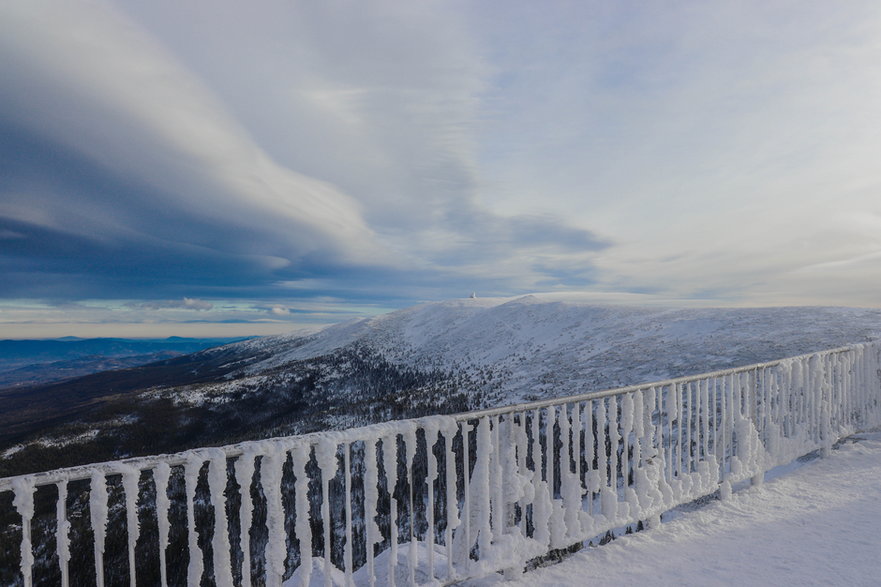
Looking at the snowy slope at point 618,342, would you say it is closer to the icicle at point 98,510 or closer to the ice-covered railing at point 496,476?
the ice-covered railing at point 496,476

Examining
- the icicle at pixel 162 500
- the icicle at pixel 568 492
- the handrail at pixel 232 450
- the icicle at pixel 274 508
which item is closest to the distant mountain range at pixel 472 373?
the icicle at pixel 568 492

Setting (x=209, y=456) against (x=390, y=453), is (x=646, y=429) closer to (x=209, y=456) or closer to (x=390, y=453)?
(x=390, y=453)

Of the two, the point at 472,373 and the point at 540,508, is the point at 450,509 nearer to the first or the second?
the point at 540,508

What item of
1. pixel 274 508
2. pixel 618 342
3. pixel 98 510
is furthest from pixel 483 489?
pixel 618 342

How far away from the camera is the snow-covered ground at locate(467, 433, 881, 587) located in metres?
3.73

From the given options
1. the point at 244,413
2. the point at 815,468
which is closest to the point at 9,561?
the point at 815,468

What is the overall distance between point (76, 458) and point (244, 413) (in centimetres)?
1121

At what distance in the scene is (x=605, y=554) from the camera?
Answer: 4.16 m

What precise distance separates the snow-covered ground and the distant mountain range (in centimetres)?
1178

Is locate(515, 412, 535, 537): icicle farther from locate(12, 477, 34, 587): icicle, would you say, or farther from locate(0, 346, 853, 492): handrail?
locate(12, 477, 34, 587): icicle

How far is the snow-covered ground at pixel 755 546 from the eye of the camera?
3.73 meters

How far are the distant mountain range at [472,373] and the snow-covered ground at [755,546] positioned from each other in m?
11.8

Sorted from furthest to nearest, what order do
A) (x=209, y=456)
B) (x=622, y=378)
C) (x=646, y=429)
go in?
1. (x=622, y=378)
2. (x=646, y=429)
3. (x=209, y=456)

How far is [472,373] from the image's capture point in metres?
36.4
